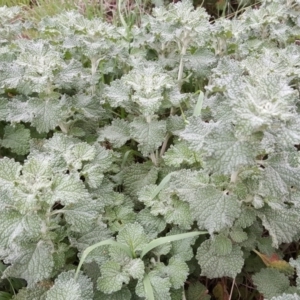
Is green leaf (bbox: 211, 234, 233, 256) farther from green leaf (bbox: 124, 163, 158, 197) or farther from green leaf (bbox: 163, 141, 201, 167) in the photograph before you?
green leaf (bbox: 124, 163, 158, 197)

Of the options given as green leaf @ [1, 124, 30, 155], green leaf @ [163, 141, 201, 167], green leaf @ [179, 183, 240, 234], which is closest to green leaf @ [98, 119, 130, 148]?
green leaf @ [163, 141, 201, 167]

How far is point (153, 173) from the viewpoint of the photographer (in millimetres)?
2092

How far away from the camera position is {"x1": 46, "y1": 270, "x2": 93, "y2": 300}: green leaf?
149 centimetres

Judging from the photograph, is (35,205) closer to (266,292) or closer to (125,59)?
(266,292)

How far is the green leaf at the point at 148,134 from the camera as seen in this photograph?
1.96 meters

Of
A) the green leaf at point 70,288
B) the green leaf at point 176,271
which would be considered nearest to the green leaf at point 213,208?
the green leaf at point 176,271

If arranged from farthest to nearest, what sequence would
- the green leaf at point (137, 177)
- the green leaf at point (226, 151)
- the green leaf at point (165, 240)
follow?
the green leaf at point (137, 177) < the green leaf at point (165, 240) < the green leaf at point (226, 151)

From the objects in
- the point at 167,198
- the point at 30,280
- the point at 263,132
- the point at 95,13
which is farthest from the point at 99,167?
the point at 95,13

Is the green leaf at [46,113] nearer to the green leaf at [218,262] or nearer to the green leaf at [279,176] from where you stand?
the green leaf at [218,262]

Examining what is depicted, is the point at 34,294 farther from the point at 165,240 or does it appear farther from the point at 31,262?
the point at 165,240

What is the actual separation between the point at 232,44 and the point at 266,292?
144cm

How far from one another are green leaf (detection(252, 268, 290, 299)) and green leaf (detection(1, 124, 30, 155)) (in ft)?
4.13

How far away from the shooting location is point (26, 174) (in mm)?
1551

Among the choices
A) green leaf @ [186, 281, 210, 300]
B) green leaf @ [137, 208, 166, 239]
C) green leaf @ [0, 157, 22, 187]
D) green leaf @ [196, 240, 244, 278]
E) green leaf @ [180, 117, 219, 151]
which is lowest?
green leaf @ [186, 281, 210, 300]
